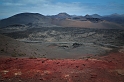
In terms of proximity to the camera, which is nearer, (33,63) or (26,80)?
(26,80)

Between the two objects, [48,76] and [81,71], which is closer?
[48,76]

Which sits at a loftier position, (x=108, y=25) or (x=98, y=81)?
(x=108, y=25)

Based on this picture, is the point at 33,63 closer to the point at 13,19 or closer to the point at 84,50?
the point at 84,50

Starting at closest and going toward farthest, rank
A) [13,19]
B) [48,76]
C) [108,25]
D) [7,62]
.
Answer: [48,76] < [7,62] < [108,25] < [13,19]

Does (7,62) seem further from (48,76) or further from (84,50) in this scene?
(84,50)

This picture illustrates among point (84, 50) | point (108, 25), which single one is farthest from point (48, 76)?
point (108, 25)

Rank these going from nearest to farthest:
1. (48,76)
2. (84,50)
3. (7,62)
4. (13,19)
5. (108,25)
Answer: (48,76), (7,62), (84,50), (108,25), (13,19)

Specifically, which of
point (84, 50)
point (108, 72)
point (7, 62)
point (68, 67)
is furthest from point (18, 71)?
point (84, 50)

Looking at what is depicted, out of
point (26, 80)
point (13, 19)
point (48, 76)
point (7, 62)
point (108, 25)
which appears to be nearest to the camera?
point (26, 80)

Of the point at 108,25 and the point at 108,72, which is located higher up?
the point at 108,25
